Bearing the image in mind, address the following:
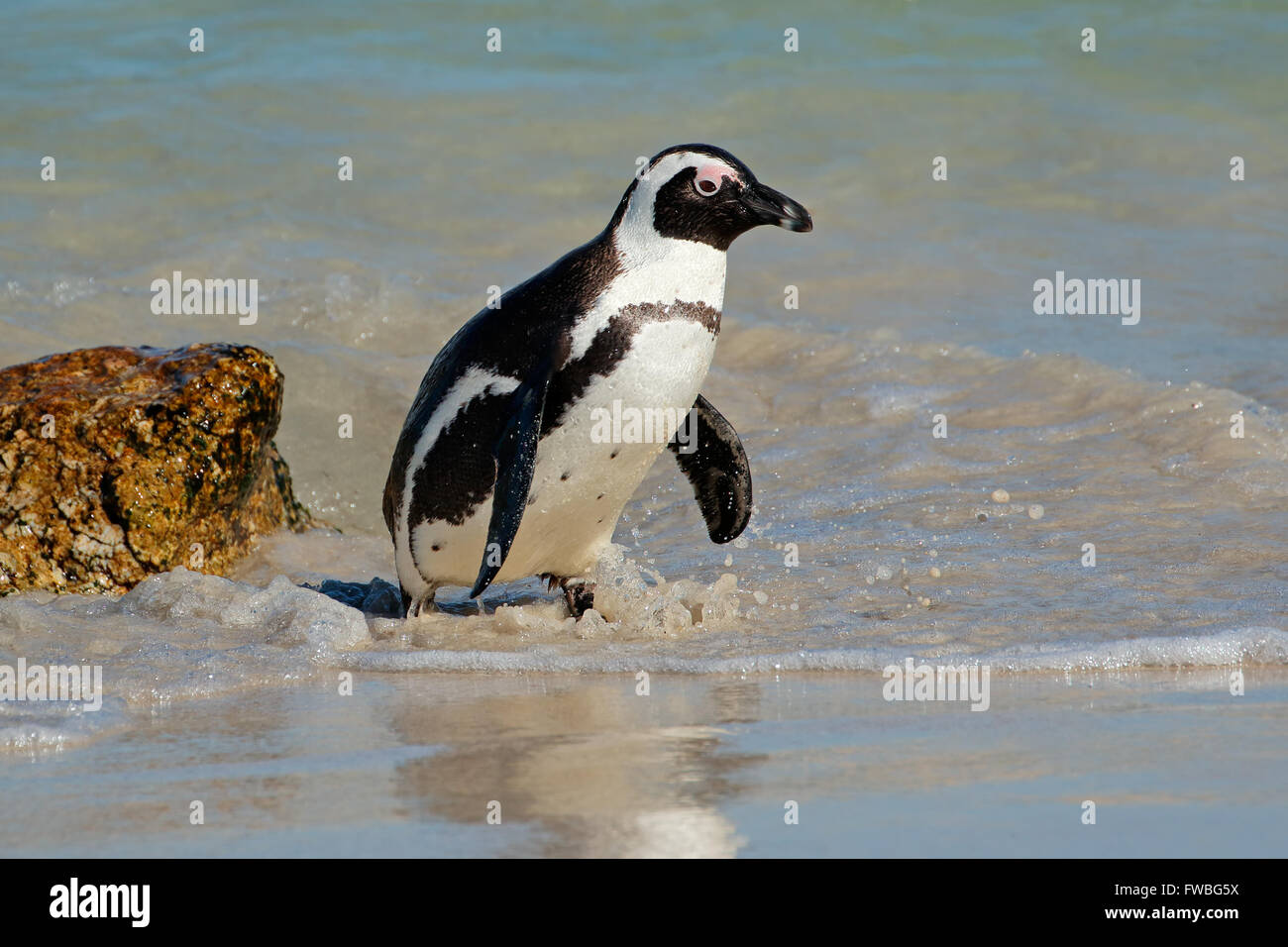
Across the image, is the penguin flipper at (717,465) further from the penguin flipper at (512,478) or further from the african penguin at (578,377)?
the penguin flipper at (512,478)

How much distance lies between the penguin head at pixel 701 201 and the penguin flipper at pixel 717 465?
813mm

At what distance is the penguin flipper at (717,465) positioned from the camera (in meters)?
4.93

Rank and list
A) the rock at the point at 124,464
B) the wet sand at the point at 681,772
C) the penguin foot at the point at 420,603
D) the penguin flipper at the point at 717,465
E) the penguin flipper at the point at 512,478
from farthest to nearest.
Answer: the rock at the point at 124,464 < the penguin flipper at the point at 717,465 < the penguin foot at the point at 420,603 < the penguin flipper at the point at 512,478 < the wet sand at the point at 681,772

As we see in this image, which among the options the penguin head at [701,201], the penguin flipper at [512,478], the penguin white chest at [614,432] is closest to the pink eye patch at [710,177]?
the penguin head at [701,201]

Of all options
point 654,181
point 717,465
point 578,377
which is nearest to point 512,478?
point 578,377

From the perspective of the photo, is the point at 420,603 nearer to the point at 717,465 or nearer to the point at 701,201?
the point at 717,465

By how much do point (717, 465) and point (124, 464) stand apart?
1.92 meters

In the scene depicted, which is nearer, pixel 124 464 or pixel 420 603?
pixel 420 603

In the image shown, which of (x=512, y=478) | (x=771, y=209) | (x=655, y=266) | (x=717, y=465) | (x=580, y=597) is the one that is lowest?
(x=580, y=597)

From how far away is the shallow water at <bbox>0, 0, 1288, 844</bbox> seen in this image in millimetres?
4180

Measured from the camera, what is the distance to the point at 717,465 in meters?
4.95

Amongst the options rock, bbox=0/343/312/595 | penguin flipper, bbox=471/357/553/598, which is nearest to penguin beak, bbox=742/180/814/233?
penguin flipper, bbox=471/357/553/598
